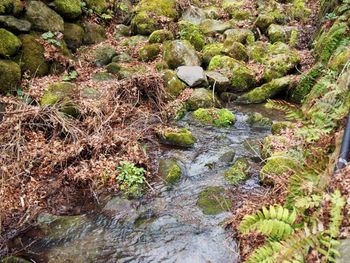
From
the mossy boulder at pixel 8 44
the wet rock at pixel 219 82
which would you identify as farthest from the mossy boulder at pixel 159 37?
the mossy boulder at pixel 8 44

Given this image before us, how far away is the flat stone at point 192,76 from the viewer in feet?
31.5

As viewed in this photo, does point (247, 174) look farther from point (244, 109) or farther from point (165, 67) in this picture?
point (165, 67)

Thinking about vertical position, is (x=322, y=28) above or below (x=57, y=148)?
above

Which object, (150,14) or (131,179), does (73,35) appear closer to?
(150,14)

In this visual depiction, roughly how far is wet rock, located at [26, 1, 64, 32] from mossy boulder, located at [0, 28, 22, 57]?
992 mm

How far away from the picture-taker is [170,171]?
21.1 feet

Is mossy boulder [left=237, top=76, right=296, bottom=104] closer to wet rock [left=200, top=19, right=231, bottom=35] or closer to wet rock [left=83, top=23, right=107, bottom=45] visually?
wet rock [left=200, top=19, right=231, bottom=35]

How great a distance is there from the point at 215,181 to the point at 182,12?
344 inches

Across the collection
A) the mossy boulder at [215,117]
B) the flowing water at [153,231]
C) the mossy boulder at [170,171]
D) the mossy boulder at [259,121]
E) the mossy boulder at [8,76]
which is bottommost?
the mossy boulder at [215,117]

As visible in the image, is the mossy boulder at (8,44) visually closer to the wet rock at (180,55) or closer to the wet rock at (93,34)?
the wet rock at (93,34)

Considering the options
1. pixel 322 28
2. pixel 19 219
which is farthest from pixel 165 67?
pixel 19 219

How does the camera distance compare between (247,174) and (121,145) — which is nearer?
(247,174)

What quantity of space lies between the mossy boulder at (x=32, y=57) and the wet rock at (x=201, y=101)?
3.69 meters

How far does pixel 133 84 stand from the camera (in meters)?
8.82
